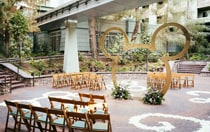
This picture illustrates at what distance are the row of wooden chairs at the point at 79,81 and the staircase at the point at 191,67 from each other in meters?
11.5

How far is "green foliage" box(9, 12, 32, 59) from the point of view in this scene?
56.1 feet

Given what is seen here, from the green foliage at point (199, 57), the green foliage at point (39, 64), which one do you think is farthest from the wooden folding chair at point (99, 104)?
the green foliage at point (199, 57)

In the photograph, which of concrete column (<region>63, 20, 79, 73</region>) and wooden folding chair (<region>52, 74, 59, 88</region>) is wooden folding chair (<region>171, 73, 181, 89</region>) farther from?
concrete column (<region>63, 20, 79, 73</region>)

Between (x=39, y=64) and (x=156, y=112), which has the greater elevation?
(x=39, y=64)

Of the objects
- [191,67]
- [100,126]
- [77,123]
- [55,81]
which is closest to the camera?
[100,126]

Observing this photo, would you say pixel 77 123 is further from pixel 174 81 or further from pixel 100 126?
pixel 174 81

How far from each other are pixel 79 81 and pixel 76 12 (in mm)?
4188

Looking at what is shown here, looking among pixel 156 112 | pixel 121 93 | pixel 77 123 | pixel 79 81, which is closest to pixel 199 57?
pixel 79 81

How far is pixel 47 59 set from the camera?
20.1 meters

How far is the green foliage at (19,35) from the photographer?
17.1 m

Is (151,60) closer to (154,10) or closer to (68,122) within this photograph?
(154,10)

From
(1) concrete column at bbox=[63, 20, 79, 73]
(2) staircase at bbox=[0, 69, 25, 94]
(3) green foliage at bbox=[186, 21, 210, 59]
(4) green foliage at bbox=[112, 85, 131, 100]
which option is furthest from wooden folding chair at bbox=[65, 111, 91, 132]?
(3) green foliage at bbox=[186, 21, 210, 59]

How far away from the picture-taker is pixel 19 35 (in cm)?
1761

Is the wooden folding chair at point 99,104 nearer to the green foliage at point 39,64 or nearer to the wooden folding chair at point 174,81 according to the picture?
the wooden folding chair at point 174,81
